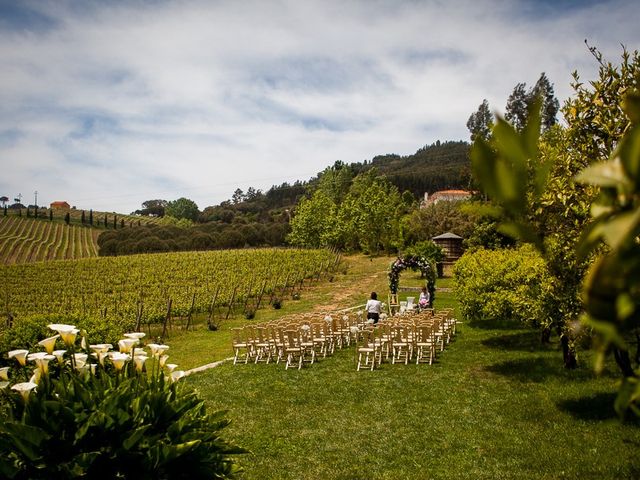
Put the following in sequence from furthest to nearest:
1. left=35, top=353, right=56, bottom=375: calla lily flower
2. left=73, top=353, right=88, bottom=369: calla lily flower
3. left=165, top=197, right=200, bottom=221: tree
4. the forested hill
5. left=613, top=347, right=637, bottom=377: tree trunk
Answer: left=165, top=197, right=200, bottom=221: tree < the forested hill < left=73, top=353, right=88, bottom=369: calla lily flower < left=35, top=353, right=56, bottom=375: calla lily flower < left=613, top=347, right=637, bottom=377: tree trunk

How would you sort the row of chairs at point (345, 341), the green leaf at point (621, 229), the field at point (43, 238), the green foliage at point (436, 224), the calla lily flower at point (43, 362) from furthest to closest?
the field at point (43, 238) → the green foliage at point (436, 224) → the row of chairs at point (345, 341) → the calla lily flower at point (43, 362) → the green leaf at point (621, 229)

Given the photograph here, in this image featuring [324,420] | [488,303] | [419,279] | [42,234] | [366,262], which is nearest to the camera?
[324,420]

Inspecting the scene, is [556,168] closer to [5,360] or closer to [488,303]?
[488,303]

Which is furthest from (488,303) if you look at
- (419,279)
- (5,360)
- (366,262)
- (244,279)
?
(366,262)

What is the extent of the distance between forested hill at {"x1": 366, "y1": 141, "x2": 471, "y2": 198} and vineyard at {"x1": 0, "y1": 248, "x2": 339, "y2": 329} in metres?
15.6

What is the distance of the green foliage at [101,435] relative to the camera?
3371 mm

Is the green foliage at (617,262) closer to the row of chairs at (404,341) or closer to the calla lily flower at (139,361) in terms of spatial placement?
the calla lily flower at (139,361)

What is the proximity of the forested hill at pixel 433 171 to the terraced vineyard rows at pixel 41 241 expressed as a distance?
4711 centimetres

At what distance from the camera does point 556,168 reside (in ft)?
22.4

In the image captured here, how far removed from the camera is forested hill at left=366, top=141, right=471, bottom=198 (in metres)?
113

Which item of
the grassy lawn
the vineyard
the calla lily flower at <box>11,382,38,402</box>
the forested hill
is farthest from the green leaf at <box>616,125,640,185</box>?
the forested hill

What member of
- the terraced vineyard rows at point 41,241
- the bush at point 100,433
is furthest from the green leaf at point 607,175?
the terraced vineyard rows at point 41,241

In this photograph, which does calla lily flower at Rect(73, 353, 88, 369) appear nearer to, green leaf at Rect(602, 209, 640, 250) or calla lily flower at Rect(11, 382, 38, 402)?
calla lily flower at Rect(11, 382, 38, 402)

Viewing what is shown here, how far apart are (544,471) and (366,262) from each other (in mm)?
40185
